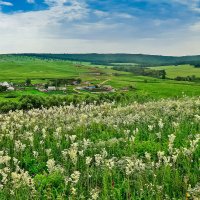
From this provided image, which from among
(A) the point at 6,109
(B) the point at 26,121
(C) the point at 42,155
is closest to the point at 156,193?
(C) the point at 42,155

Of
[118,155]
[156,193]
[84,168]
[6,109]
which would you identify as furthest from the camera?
[6,109]

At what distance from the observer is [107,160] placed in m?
9.41

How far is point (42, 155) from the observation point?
42.2 ft

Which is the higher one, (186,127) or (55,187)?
(186,127)

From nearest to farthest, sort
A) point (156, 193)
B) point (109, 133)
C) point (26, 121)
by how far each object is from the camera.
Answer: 1. point (156, 193)
2. point (109, 133)
3. point (26, 121)

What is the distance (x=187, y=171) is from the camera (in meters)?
9.06

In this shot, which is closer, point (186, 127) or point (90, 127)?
point (186, 127)

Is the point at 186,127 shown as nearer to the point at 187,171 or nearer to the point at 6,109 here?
the point at 187,171

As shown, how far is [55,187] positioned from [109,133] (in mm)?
5842

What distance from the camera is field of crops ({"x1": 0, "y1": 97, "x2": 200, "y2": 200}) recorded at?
839 centimetres

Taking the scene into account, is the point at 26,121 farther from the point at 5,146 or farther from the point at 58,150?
the point at 58,150

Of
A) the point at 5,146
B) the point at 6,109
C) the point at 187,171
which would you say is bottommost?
the point at 6,109

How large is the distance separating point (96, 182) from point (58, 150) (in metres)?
4.35

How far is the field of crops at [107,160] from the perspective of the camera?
8391 millimetres
